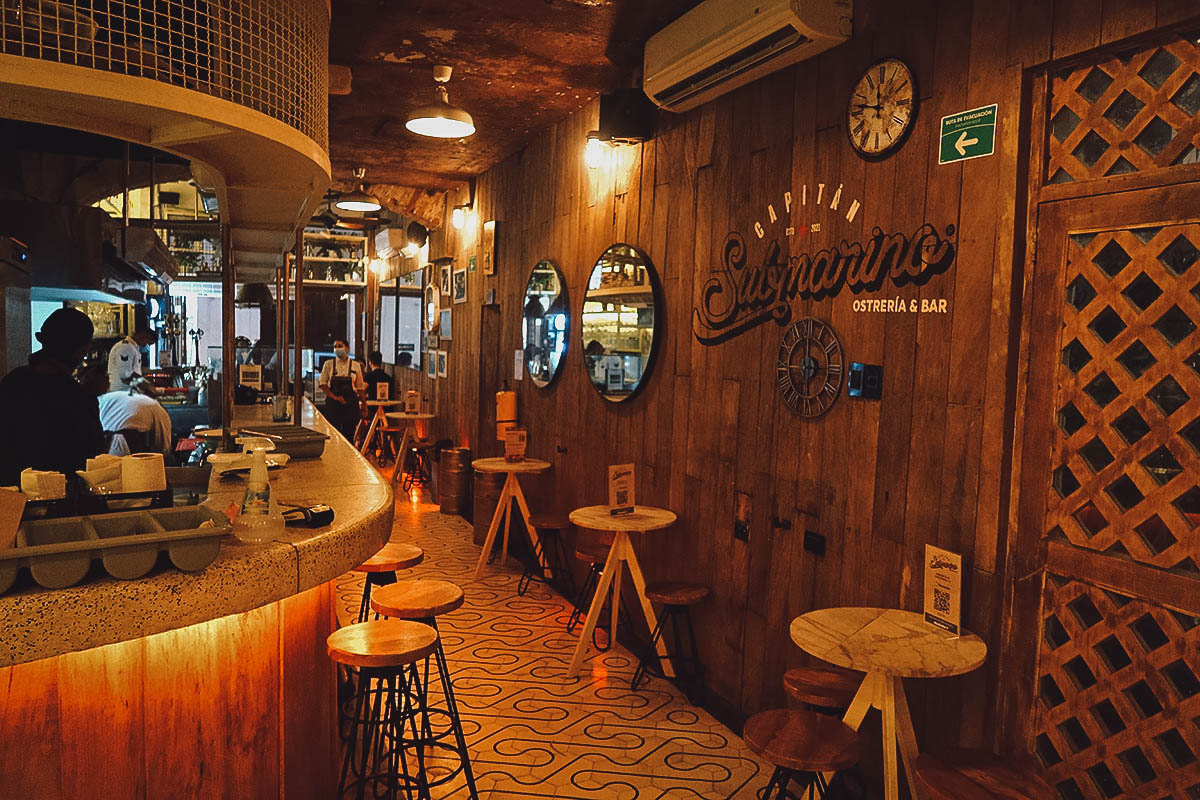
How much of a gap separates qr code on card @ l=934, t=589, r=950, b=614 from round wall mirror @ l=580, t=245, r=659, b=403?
2210 millimetres

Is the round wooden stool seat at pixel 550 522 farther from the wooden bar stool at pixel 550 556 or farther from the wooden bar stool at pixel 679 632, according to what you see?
the wooden bar stool at pixel 679 632

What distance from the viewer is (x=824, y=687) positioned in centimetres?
276

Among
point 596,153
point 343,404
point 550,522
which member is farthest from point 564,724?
point 343,404

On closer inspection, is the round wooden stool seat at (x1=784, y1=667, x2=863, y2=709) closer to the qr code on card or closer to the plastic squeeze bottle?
the qr code on card

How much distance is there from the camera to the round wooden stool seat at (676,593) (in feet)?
12.2

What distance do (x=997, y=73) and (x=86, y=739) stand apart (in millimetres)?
2950

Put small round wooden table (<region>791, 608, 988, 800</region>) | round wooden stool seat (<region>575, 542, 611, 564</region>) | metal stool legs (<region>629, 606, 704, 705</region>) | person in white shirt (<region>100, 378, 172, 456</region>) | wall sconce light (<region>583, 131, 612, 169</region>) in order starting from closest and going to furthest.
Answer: small round wooden table (<region>791, 608, 988, 800</region>), metal stool legs (<region>629, 606, 704, 705</region>), round wooden stool seat (<region>575, 542, 611, 564</region>), wall sconce light (<region>583, 131, 612, 169</region>), person in white shirt (<region>100, 378, 172, 456</region>)

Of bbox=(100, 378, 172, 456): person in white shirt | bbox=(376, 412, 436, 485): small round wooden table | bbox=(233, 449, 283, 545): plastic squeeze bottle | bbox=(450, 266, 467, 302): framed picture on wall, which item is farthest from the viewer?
bbox=(376, 412, 436, 485): small round wooden table

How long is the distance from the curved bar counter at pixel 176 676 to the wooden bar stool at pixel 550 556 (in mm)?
2944

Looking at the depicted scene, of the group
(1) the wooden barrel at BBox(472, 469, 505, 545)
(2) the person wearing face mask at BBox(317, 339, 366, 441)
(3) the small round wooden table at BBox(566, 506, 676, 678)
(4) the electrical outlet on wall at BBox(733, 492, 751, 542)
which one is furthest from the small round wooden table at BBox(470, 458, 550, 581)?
(2) the person wearing face mask at BBox(317, 339, 366, 441)

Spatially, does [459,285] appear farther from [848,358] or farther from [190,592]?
[190,592]

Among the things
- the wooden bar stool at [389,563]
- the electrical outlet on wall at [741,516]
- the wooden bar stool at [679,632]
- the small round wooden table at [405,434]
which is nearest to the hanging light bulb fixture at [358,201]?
the small round wooden table at [405,434]

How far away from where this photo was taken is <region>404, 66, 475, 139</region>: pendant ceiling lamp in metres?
4.33

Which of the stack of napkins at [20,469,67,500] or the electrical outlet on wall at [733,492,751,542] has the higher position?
the stack of napkins at [20,469,67,500]
